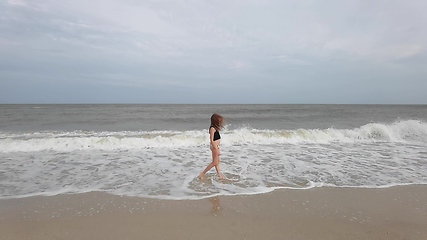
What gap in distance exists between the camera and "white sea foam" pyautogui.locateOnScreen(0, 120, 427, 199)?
536 centimetres

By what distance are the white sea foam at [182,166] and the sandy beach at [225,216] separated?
1.62 feet

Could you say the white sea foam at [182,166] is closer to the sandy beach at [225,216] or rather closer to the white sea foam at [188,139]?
the white sea foam at [188,139]

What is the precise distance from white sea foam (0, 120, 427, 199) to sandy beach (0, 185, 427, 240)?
494 millimetres

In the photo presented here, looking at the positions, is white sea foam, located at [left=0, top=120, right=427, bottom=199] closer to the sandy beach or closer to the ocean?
the ocean

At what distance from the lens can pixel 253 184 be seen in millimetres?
5531

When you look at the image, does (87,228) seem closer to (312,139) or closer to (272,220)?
(272,220)

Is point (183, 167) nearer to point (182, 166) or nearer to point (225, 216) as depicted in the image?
point (182, 166)

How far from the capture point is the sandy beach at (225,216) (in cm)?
333

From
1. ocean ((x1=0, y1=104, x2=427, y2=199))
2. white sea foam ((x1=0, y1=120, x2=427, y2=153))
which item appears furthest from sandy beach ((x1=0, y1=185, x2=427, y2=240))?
white sea foam ((x1=0, y1=120, x2=427, y2=153))

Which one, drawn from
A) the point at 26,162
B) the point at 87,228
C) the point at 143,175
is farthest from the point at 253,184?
the point at 26,162

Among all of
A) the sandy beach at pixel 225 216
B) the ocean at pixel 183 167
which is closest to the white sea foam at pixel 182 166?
the ocean at pixel 183 167

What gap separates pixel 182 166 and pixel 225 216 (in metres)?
3.66

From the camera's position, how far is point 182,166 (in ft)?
24.0

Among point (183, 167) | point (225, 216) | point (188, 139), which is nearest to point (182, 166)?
point (183, 167)
